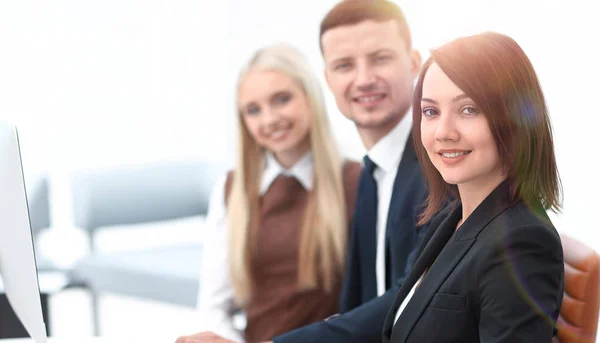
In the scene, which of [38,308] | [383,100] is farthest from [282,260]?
[38,308]

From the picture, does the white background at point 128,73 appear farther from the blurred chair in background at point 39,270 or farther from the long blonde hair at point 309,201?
the long blonde hair at point 309,201

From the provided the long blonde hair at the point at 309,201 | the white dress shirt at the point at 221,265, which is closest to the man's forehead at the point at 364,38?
the long blonde hair at the point at 309,201

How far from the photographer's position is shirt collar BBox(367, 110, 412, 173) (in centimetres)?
177

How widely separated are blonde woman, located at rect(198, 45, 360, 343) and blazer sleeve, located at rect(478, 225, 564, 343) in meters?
1.07

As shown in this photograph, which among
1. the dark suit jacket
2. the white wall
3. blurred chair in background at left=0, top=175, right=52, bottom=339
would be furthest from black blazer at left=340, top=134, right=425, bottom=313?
blurred chair in background at left=0, top=175, right=52, bottom=339

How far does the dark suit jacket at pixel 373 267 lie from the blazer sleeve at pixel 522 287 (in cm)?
41

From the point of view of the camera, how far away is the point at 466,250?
3.64 ft

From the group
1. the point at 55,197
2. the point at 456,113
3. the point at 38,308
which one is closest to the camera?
the point at 456,113

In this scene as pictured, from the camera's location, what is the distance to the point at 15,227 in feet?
4.19

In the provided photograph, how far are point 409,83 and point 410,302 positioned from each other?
2.48 feet

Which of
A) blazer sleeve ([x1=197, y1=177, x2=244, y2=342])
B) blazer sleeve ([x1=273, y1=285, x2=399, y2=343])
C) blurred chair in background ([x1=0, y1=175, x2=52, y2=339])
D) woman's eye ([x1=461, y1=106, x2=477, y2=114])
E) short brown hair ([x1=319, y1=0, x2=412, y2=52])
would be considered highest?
short brown hair ([x1=319, y1=0, x2=412, y2=52])

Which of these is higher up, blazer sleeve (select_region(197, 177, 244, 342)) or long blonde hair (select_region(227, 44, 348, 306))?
long blonde hair (select_region(227, 44, 348, 306))

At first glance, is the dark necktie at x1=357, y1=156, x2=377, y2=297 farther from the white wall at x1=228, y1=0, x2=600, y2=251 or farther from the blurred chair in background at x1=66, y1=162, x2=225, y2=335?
the blurred chair in background at x1=66, y1=162, x2=225, y2=335

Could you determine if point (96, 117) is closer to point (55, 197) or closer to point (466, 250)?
point (55, 197)
